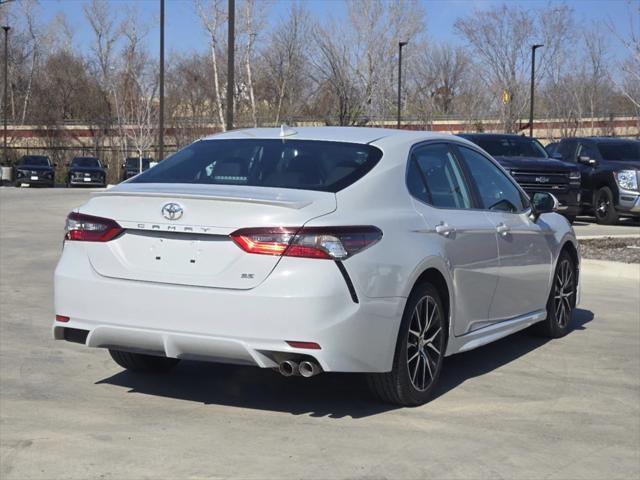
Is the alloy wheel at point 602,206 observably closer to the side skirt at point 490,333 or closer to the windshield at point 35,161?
the side skirt at point 490,333

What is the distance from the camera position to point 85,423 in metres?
5.25

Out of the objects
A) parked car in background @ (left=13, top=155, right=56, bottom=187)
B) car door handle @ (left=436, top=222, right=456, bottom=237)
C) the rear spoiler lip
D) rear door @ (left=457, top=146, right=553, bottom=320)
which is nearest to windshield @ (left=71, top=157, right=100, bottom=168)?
parked car in background @ (left=13, top=155, right=56, bottom=187)

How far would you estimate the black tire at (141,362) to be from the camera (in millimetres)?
6336

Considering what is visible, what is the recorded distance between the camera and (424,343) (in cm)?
580

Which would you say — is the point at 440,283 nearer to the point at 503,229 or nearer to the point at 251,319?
the point at 503,229

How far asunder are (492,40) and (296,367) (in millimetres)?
53353

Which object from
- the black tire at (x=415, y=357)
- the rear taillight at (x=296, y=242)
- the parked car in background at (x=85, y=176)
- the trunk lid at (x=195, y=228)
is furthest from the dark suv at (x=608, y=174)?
the parked car in background at (x=85, y=176)

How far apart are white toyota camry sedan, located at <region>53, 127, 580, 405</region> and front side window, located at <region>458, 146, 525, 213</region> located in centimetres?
46

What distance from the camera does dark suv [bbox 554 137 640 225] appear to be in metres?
19.7

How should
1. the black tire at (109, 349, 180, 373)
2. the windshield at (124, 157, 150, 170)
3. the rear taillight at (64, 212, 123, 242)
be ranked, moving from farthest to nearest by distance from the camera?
the windshield at (124, 157, 150, 170) < the black tire at (109, 349, 180, 373) < the rear taillight at (64, 212, 123, 242)

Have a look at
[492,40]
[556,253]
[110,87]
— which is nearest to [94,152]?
[110,87]

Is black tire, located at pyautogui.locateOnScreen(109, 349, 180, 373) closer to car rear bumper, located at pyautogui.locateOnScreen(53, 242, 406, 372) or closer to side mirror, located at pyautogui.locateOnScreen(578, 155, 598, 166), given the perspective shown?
car rear bumper, located at pyautogui.locateOnScreen(53, 242, 406, 372)

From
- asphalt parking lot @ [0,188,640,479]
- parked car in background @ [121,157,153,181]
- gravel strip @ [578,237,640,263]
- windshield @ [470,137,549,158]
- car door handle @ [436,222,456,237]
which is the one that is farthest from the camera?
parked car in background @ [121,157,153,181]

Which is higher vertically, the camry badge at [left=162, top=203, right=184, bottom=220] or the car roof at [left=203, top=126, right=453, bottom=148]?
the car roof at [left=203, top=126, right=453, bottom=148]
